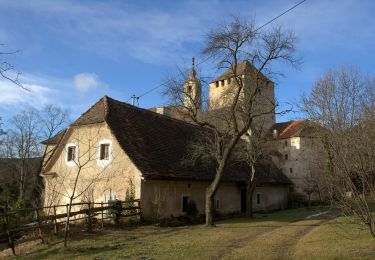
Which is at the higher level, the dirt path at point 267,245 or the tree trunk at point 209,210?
the tree trunk at point 209,210

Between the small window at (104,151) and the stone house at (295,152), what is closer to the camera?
the small window at (104,151)

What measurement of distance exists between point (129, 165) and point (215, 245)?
372 inches

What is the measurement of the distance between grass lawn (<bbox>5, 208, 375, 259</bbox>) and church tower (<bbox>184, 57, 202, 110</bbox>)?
24.9 feet

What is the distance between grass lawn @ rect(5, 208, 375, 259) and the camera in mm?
12250

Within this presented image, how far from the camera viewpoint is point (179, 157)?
26.0 meters

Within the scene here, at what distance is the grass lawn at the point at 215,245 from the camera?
12250 millimetres

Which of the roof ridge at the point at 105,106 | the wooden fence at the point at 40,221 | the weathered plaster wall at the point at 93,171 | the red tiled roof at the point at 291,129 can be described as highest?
the red tiled roof at the point at 291,129

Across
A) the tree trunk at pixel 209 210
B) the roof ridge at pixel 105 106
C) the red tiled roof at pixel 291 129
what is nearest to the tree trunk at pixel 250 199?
the tree trunk at pixel 209 210

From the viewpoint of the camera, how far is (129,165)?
2228 cm

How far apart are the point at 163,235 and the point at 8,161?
113 feet

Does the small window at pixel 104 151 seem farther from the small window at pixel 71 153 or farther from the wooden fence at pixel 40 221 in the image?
the wooden fence at pixel 40 221

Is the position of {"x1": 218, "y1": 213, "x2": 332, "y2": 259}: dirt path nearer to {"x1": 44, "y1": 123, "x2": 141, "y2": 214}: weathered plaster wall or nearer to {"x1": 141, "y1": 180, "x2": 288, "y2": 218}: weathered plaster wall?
{"x1": 141, "y1": 180, "x2": 288, "y2": 218}: weathered plaster wall

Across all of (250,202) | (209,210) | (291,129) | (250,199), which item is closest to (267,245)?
(209,210)

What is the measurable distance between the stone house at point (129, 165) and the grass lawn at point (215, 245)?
3.92 meters
